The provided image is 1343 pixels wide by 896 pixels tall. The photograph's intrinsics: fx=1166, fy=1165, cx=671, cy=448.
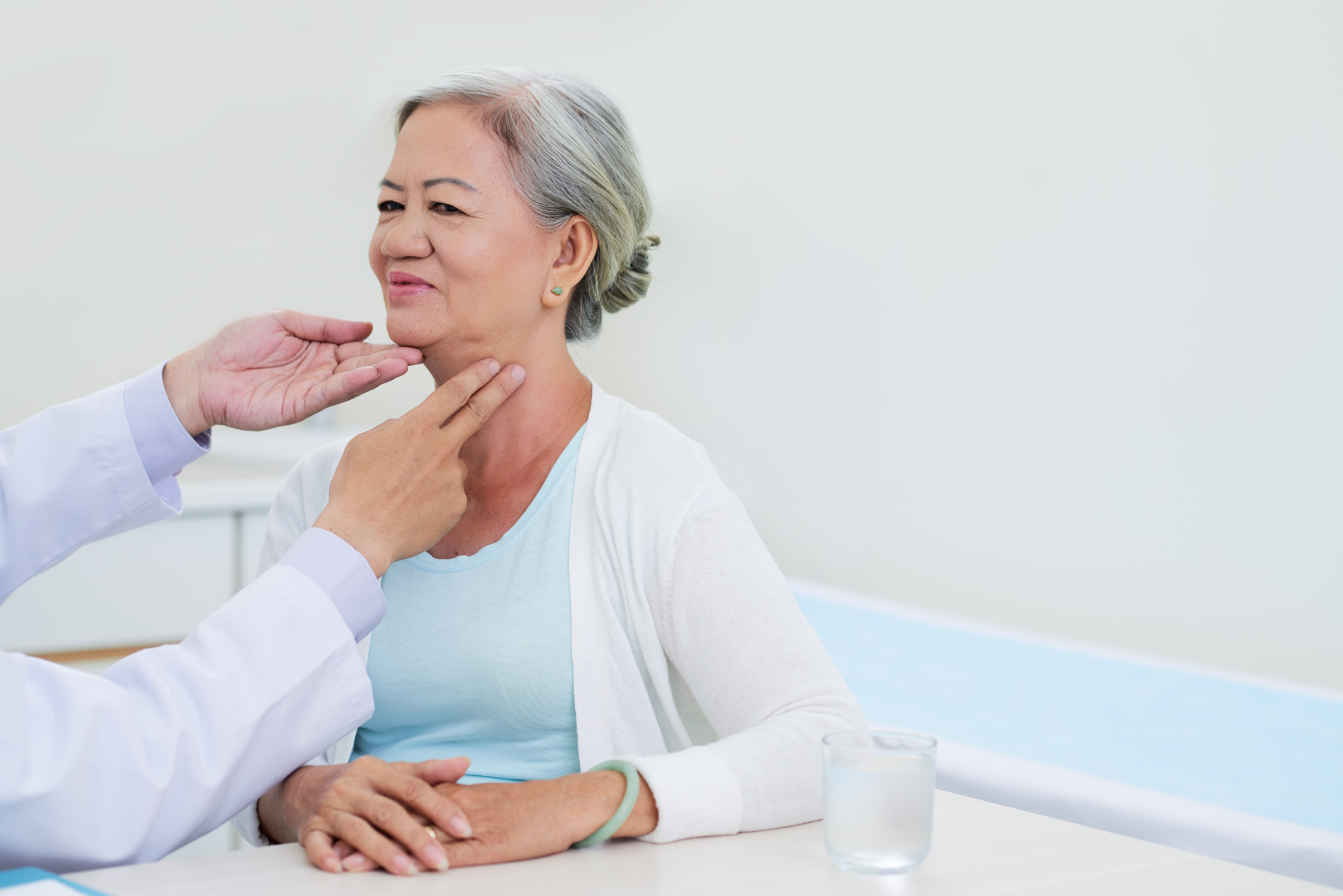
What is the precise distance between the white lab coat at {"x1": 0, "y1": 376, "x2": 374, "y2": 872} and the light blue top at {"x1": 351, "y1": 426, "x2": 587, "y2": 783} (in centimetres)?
29

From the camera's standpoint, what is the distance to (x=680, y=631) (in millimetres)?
1153

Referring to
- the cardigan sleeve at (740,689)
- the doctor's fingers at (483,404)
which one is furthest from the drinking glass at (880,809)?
the doctor's fingers at (483,404)

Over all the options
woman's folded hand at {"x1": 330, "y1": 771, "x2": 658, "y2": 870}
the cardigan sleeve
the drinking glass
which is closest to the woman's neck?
the cardigan sleeve

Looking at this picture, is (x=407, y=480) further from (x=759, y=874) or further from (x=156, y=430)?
(x=759, y=874)

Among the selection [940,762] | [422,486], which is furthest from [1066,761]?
[422,486]

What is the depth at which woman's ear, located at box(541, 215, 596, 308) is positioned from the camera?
1.38 meters

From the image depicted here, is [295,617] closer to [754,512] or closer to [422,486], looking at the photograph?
[422,486]

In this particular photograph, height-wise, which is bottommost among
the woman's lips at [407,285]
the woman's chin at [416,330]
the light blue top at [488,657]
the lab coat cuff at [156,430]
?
the light blue top at [488,657]

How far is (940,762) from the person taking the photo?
1.70 metres

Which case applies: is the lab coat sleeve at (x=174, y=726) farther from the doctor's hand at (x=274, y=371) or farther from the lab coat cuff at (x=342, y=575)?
the doctor's hand at (x=274, y=371)

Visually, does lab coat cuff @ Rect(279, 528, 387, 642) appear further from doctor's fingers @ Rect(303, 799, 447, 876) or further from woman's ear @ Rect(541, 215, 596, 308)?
woman's ear @ Rect(541, 215, 596, 308)

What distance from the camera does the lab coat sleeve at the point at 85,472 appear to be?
46.9 inches

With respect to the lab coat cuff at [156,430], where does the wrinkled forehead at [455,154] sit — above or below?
above

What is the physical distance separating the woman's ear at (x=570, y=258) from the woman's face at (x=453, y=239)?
0.03 m
